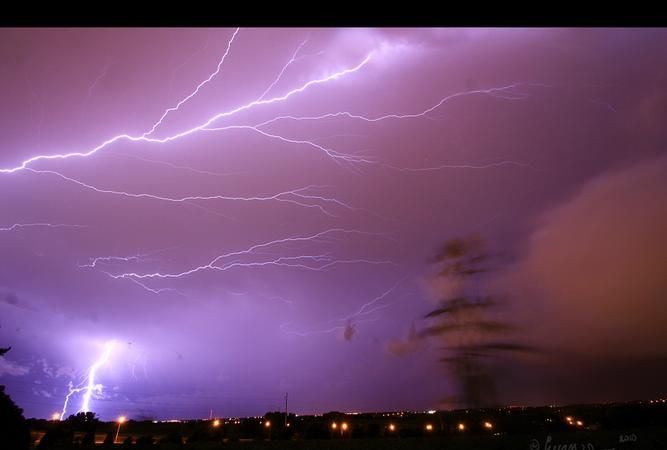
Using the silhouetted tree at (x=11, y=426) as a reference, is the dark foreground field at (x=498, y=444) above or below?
below

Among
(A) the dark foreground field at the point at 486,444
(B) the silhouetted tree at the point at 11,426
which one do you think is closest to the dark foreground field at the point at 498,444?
(A) the dark foreground field at the point at 486,444

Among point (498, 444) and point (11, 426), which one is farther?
point (498, 444)

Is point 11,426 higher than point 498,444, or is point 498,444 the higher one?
point 11,426

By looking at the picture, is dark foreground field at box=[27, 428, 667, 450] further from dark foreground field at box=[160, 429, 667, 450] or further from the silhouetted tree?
the silhouetted tree

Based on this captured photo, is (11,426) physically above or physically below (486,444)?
above

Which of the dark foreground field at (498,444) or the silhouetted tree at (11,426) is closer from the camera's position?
the silhouetted tree at (11,426)

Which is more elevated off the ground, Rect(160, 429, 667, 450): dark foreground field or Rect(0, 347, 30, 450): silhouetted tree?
Rect(0, 347, 30, 450): silhouetted tree

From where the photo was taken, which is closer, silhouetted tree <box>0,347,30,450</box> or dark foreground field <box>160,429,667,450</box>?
silhouetted tree <box>0,347,30,450</box>

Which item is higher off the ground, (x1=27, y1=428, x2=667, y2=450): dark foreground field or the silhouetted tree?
the silhouetted tree

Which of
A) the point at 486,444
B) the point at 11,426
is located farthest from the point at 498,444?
the point at 11,426

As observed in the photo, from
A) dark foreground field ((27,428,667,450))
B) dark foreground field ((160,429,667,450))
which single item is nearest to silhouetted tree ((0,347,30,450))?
dark foreground field ((27,428,667,450))

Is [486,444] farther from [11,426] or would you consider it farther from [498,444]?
[11,426]

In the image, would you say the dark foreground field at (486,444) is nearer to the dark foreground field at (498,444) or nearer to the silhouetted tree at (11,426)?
the dark foreground field at (498,444)
